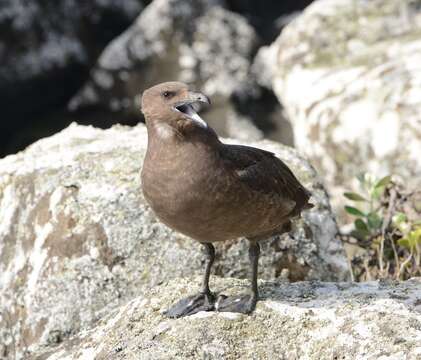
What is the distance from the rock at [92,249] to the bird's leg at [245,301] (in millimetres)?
714

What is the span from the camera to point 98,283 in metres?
5.25

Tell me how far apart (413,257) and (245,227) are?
230 centimetres

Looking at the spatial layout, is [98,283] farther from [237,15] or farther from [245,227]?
[237,15]

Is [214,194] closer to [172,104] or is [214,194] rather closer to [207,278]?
[172,104]

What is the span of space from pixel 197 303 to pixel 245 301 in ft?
0.98

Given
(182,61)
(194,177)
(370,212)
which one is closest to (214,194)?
(194,177)

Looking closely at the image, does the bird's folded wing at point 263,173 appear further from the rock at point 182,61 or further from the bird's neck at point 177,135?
the rock at point 182,61

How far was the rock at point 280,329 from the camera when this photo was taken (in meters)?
4.02

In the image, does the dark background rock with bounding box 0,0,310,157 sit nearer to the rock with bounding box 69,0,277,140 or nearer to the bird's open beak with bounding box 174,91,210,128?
the rock with bounding box 69,0,277,140

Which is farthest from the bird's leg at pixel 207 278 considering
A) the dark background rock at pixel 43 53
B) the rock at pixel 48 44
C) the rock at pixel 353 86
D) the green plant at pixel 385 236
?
the rock at pixel 48 44

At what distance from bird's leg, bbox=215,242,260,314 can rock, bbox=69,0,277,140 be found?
876 centimetres

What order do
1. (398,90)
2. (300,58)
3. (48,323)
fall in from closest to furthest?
(48,323) → (398,90) → (300,58)

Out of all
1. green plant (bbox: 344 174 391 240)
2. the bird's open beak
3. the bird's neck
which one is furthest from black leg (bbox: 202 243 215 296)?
green plant (bbox: 344 174 391 240)

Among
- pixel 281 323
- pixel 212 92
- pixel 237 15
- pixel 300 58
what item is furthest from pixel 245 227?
pixel 237 15
